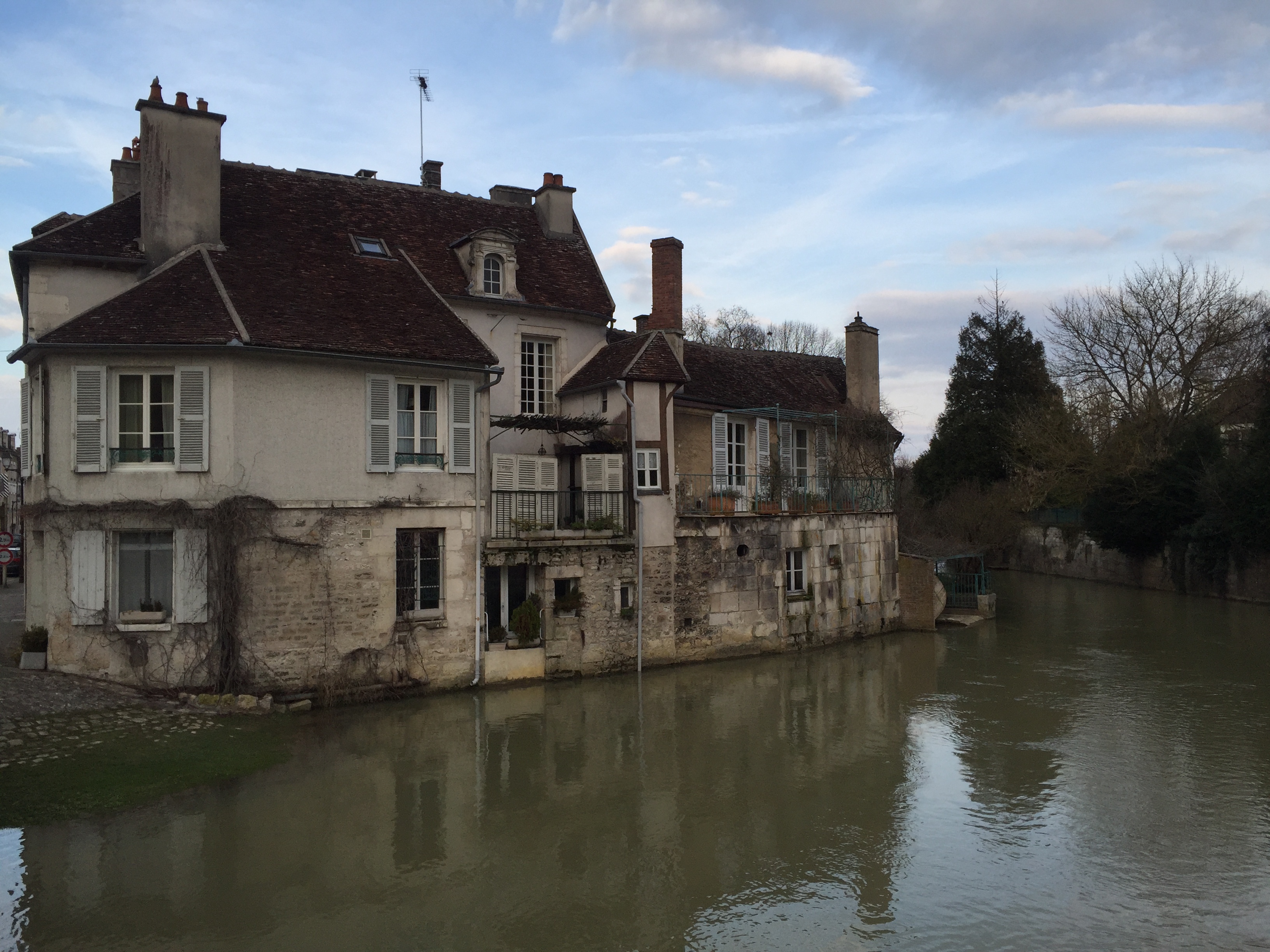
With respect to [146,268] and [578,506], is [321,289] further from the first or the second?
[578,506]

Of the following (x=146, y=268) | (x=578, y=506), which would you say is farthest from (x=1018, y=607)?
(x=146, y=268)

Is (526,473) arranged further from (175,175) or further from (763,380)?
(763,380)

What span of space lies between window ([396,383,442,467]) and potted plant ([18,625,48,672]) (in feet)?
20.4

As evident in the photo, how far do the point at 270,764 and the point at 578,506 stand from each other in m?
9.32

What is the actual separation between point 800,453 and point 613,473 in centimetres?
794

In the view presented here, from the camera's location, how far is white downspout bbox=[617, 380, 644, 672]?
19.8 m

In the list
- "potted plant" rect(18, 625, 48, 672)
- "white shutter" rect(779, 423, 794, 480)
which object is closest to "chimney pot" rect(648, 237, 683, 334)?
"white shutter" rect(779, 423, 794, 480)

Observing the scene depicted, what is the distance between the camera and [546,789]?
12.6 m

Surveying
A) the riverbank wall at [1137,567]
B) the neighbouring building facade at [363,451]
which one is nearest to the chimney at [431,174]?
the neighbouring building facade at [363,451]

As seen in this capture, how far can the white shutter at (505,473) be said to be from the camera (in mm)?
18656

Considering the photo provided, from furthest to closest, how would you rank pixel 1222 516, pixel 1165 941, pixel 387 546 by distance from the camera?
pixel 1222 516, pixel 387 546, pixel 1165 941

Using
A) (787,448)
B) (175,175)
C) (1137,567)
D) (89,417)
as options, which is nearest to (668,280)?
(787,448)

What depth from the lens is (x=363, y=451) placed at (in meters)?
16.6

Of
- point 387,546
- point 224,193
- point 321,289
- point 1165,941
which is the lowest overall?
point 1165,941
